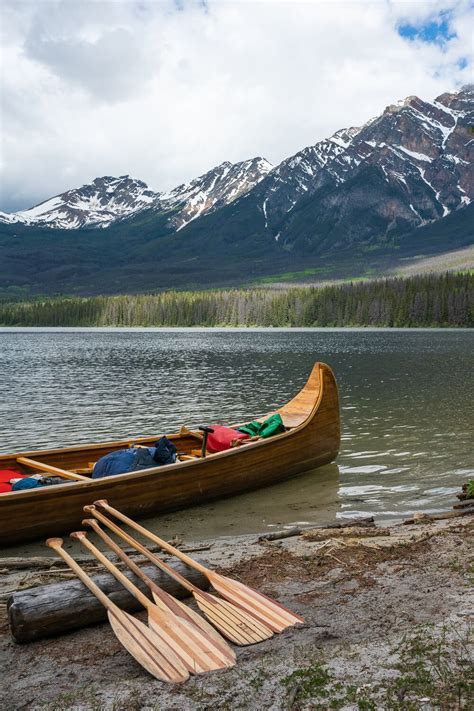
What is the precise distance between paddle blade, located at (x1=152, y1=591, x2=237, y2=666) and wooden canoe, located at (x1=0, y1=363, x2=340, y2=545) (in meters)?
4.61

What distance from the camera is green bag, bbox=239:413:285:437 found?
16.6 meters

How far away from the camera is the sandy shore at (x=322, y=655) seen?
521 centimetres

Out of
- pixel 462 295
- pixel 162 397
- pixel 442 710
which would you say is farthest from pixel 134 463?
pixel 462 295

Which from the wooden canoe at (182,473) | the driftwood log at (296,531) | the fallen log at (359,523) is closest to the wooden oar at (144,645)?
the wooden canoe at (182,473)

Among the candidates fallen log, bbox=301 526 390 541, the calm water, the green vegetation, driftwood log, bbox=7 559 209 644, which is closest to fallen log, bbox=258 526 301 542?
fallen log, bbox=301 526 390 541

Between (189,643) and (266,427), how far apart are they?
1067cm

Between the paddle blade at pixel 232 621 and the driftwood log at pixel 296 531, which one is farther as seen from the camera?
the driftwood log at pixel 296 531

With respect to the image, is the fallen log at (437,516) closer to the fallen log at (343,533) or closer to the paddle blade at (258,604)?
the fallen log at (343,533)

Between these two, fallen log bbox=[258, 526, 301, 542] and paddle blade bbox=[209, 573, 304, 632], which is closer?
paddle blade bbox=[209, 573, 304, 632]

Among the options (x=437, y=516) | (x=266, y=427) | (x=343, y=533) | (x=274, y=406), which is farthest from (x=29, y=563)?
(x=274, y=406)

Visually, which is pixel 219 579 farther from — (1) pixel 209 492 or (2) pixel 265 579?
(1) pixel 209 492

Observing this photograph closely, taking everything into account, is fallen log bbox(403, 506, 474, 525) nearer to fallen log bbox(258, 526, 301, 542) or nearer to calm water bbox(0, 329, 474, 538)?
calm water bbox(0, 329, 474, 538)

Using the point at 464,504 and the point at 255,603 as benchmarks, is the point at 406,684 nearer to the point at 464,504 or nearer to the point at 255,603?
the point at 255,603

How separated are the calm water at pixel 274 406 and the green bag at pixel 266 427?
4.95 feet
